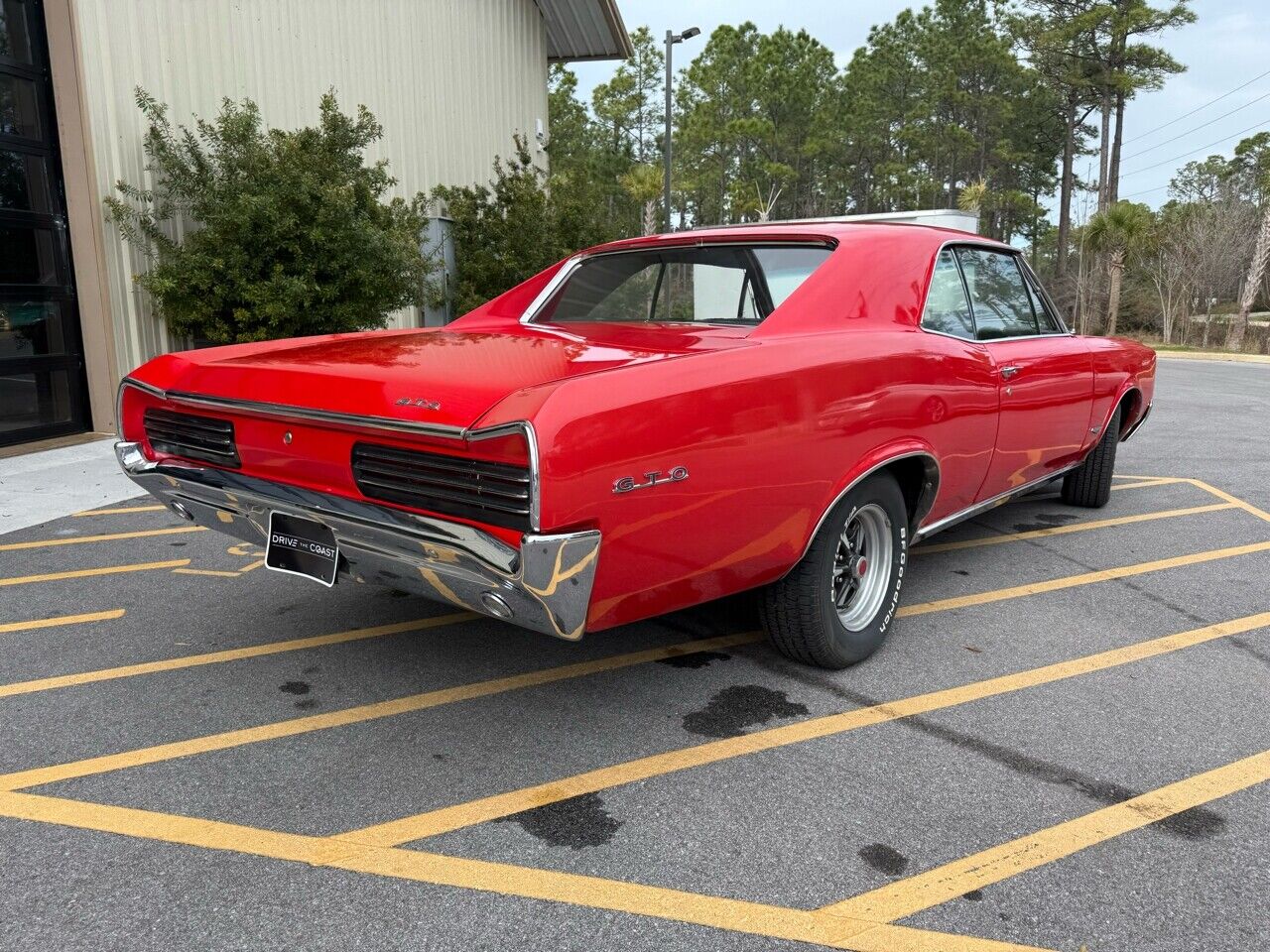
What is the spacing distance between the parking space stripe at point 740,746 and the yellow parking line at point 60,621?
1.33 m

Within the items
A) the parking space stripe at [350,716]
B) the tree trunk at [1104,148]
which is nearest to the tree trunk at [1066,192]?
the tree trunk at [1104,148]

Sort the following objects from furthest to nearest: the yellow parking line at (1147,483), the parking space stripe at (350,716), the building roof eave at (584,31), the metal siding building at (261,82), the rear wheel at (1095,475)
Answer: the building roof eave at (584,31)
the metal siding building at (261,82)
the yellow parking line at (1147,483)
the rear wheel at (1095,475)
the parking space stripe at (350,716)

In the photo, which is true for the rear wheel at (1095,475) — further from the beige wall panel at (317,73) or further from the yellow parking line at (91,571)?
Answer: the beige wall panel at (317,73)

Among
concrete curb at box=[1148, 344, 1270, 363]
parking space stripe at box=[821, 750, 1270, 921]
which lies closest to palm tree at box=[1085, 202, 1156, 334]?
concrete curb at box=[1148, 344, 1270, 363]

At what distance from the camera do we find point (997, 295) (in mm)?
4242

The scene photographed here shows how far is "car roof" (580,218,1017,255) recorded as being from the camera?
3447 millimetres

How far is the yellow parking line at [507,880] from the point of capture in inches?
77.6

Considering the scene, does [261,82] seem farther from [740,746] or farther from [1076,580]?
[740,746]

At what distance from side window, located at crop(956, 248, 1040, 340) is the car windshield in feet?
3.20

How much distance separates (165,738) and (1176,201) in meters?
70.4

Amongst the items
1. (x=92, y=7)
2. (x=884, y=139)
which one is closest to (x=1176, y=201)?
(x=884, y=139)

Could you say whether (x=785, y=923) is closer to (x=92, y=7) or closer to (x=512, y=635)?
(x=512, y=635)

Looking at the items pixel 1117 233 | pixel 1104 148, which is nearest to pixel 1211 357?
pixel 1117 233

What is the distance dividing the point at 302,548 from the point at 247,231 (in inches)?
235
